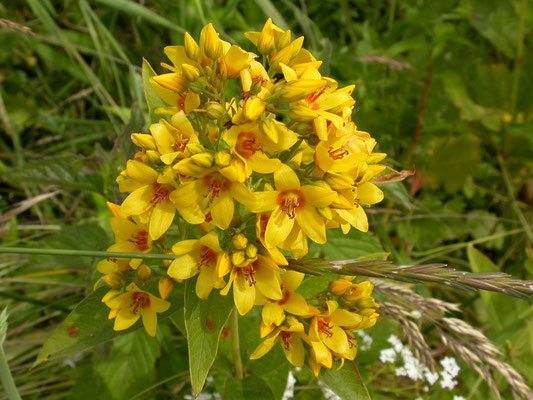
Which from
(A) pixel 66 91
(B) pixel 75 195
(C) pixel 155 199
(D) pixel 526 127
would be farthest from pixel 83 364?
(D) pixel 526 127

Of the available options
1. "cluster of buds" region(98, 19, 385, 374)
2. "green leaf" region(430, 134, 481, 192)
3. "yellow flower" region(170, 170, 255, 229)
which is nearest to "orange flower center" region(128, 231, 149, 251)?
"cluster of buds" region(98, 19, 385, 374)

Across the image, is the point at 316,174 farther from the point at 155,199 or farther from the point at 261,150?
the point at 155,199

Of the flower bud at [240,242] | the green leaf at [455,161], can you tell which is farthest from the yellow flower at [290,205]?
the green leaf at [455,161]

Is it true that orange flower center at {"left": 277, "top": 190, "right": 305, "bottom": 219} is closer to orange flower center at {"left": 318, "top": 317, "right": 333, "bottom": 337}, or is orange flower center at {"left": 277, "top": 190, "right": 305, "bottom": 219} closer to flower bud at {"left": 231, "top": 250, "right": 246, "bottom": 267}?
flower bud at {"left": 231, "top": 250, "right": 246, "bottom": 267}

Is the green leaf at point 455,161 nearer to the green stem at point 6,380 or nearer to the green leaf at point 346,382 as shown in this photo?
the green leaf at point 346,382

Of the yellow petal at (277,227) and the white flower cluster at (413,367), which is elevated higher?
the yellow petal at (277,227)

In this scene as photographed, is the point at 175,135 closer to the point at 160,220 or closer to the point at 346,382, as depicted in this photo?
the point at 160,220
